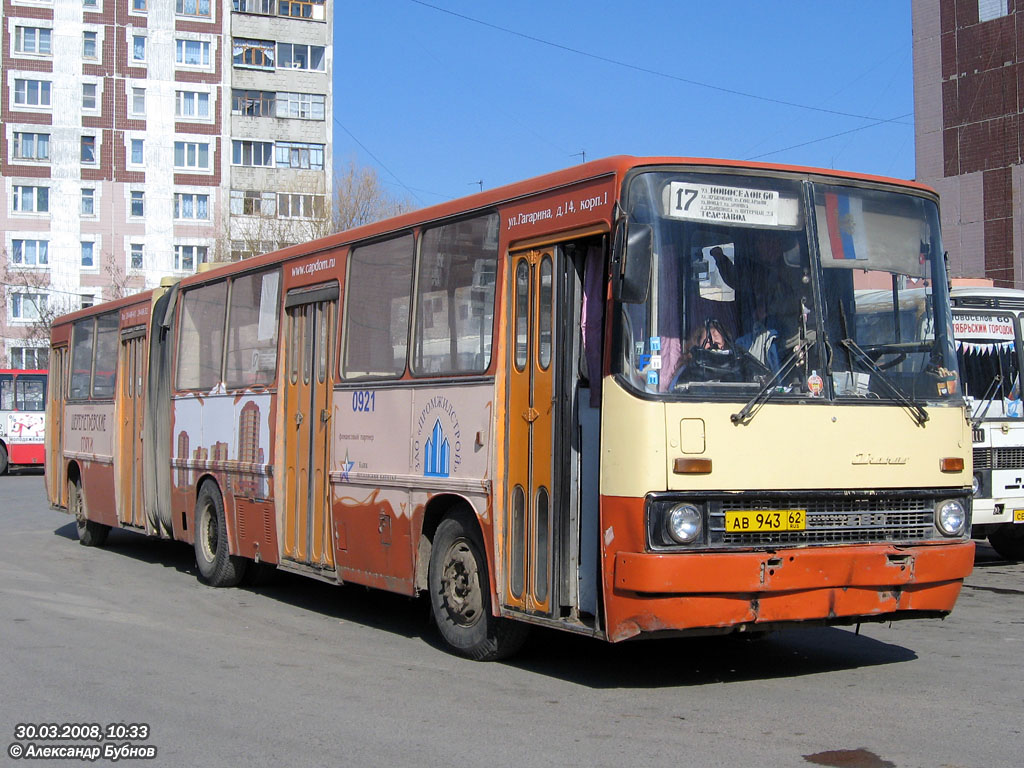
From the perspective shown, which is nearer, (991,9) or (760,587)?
(760,587)

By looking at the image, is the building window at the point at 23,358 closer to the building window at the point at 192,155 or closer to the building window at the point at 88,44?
the building window at the point at 192,155

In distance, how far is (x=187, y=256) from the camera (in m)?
65.1

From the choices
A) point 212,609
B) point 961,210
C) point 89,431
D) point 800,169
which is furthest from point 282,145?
point 800,169

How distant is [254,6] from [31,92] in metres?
12.4

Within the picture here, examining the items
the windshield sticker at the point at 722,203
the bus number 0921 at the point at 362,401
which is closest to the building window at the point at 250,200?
the bus number 0921 at the point at 362,401

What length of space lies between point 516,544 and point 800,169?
9.61ft

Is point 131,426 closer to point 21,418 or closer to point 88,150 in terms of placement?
point 21,418

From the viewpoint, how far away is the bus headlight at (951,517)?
745 centimetres

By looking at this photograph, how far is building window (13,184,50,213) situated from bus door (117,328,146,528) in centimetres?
5177

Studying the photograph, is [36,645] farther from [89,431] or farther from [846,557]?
[89,431]

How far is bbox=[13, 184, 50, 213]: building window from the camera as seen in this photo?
63.1m

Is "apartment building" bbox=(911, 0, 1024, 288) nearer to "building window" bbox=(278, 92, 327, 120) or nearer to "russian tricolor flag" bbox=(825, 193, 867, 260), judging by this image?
"russian tricolor flag" bbox=(825, 193, 867, 260)

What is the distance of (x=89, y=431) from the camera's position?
17.0 meters

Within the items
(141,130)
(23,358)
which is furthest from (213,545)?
(141,130)
